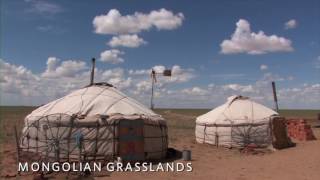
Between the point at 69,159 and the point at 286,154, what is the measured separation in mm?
8732

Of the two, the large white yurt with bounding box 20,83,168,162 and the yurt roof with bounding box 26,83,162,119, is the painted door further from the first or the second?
the yurt roof with bounding box 26,83,162,119

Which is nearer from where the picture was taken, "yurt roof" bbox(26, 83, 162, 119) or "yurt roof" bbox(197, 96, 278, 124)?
"yurt roof" bbox(26, 83, 162, 119)

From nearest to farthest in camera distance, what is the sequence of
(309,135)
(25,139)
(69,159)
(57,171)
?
1. (57,171)
2. (69,159)
3. (25,139)
4. (309,135)

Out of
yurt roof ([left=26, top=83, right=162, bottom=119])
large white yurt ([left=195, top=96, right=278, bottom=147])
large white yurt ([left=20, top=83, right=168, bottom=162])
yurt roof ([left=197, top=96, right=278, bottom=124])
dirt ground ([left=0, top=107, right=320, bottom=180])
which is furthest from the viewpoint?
yurt roof ([left=197, top=96, right=278, bottom=124])

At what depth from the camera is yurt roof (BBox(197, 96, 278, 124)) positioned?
66.0 feet

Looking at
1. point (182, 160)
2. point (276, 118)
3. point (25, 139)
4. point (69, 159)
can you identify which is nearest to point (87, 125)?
point (69, 159)

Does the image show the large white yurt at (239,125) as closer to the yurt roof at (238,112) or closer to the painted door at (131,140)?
the yurt roof at (238,112)

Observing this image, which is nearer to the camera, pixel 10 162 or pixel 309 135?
pixel 10 162

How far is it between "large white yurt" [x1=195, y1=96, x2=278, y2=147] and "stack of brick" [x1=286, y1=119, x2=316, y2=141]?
424 cm

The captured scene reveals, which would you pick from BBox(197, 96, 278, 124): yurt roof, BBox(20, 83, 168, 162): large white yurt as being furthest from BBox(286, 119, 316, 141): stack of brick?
BBox(20, 83, 168, 162): large white yurt

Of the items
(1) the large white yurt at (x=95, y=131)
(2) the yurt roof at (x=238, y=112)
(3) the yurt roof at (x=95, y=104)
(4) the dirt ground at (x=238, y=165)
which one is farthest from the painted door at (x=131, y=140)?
(2) the yurt roof at (x=238, y=112)

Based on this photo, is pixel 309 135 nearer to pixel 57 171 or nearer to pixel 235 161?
pixel 235 161

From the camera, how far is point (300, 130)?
2434 centimetres

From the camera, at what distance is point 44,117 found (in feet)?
48.4
